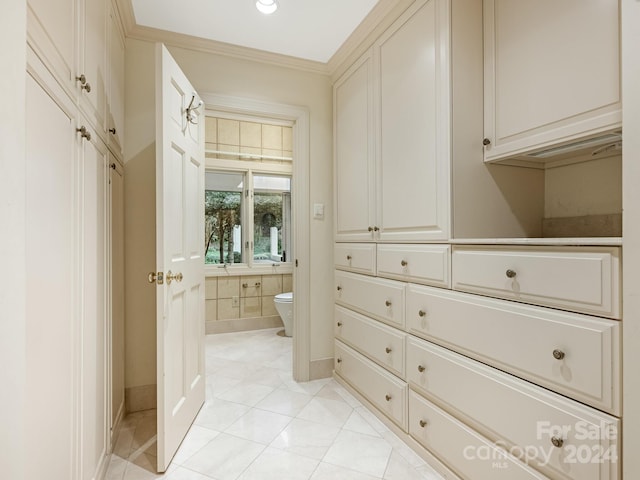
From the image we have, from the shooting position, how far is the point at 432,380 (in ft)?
4.99

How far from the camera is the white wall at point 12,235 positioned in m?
0.52

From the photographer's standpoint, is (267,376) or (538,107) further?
(267,376)

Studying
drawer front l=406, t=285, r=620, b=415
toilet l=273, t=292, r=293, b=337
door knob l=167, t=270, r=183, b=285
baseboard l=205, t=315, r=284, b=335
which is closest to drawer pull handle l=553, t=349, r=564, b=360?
drawer front l=406, t=285, r=620, b=415

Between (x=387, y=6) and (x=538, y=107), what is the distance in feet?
3.62

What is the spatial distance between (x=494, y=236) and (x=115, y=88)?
216 centimetres

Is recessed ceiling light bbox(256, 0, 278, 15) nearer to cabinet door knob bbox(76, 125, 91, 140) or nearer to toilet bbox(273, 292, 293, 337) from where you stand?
cabinet door knob bbox(76, 125, 91, 140)

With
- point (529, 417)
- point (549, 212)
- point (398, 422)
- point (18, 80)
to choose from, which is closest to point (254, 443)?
point (398, 422)

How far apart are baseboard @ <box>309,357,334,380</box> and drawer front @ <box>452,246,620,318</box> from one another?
155cm

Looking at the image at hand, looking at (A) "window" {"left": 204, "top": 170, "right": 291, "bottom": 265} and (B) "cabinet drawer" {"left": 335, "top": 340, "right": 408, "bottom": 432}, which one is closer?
(B) "cabinet drawer" {"left": 335, "top": 340, "right": 408, "bottom": 432}

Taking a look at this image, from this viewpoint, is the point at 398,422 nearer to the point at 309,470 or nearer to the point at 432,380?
the point at 432,380

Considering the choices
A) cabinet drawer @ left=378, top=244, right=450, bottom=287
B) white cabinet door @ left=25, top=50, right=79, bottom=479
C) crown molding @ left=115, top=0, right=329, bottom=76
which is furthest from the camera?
crown molding @ left=115, top=0, right=329, bottom=76

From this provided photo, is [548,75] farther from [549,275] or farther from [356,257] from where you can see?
[356,257]

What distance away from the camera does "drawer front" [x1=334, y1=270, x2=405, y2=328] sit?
1.79 meters

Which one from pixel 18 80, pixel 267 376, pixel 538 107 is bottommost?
pixel 267 376
